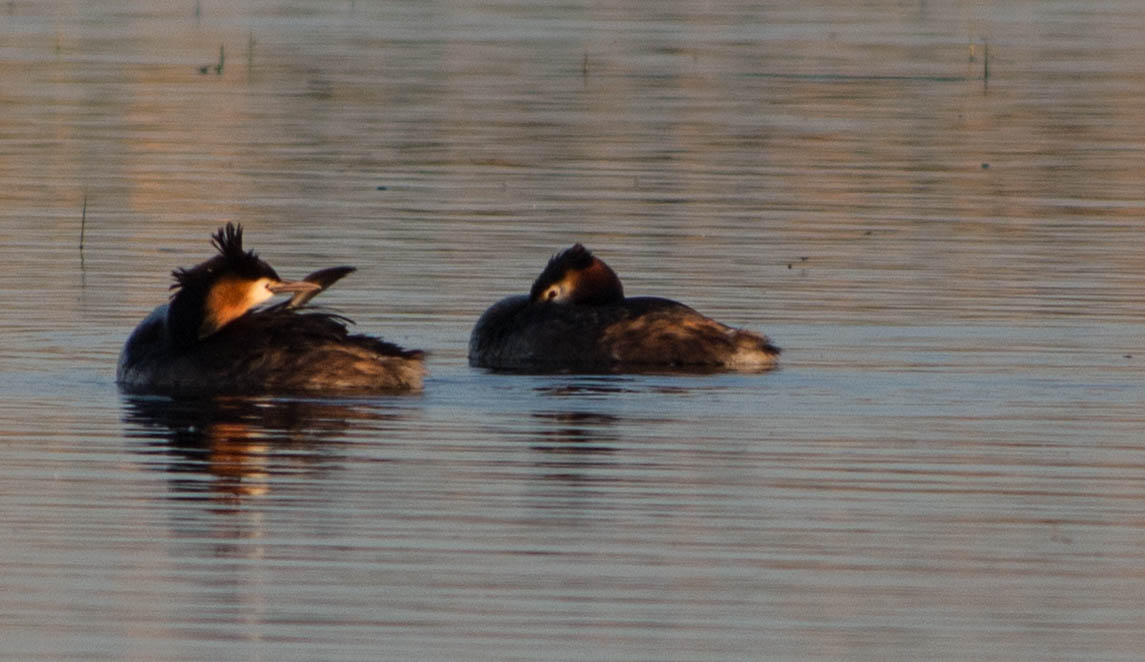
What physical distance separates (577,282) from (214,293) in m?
2.86

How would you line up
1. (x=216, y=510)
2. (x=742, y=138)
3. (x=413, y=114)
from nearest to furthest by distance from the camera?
1. (x=216, y=510)
2. (x=742, y=138)
3. (x=413, y=114)

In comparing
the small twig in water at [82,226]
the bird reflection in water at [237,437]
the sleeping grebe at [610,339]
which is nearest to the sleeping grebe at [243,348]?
the bird reflection in water at [237,437]

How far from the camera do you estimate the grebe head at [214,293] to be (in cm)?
1455

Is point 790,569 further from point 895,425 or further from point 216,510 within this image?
point 895,425

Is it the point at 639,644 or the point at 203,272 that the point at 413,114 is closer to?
the point at 203,272

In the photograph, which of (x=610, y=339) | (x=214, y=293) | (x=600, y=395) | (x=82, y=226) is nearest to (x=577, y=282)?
(x=610, y=339)

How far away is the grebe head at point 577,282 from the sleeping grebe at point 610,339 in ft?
0.55

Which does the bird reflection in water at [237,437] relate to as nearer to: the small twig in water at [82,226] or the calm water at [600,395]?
the calm water at [600,395]

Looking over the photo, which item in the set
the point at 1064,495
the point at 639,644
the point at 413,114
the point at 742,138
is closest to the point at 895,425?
the point at 1064,495

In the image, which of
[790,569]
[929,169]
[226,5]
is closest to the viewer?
[790,569]

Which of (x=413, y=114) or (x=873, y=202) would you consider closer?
(x=873, y=202)

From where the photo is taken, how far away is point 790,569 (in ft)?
31.9

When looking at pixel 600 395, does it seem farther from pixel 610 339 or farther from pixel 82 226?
pixel 82 226

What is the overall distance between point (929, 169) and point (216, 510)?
16123 mm
